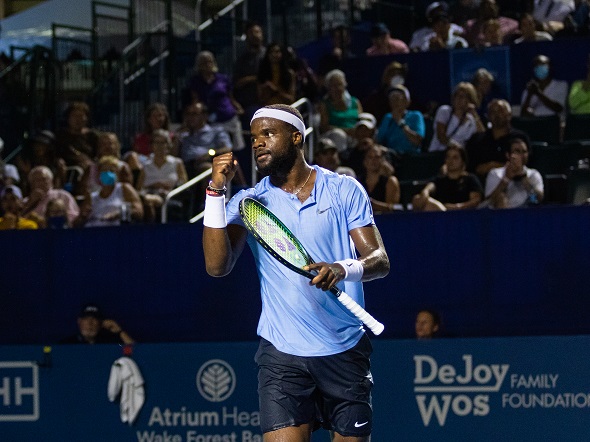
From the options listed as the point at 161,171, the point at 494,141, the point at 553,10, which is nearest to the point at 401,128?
the point at 494,141

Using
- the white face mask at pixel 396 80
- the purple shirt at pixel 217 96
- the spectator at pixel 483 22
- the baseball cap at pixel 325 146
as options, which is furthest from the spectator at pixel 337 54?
the baseball cap at pixel 325 146

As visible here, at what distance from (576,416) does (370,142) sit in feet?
13.2

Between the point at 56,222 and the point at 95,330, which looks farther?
the point at 56,222

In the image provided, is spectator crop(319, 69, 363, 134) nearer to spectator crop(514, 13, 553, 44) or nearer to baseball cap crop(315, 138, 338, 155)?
baseball cap crop(315, 138, 338, 155)

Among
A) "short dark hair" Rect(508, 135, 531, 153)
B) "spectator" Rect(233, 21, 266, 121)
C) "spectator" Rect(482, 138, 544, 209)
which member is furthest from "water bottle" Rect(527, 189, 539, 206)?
"spectator" Rect(233, 21, 266, 121)

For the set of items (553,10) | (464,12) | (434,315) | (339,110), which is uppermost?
(464,12)

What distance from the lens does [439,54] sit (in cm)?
1280

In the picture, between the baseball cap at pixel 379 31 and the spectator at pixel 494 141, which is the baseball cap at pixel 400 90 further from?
the baseball cap at pixel 379 31

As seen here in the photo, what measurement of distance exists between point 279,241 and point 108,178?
6386 mm

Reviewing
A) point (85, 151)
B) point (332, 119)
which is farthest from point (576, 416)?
point (85, 151)

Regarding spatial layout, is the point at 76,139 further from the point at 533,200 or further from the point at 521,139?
the point at 533,200

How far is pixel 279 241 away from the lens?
480cm

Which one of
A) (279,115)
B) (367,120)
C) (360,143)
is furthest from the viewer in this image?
(367,120)

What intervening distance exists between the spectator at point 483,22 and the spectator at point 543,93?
1.39 meters
